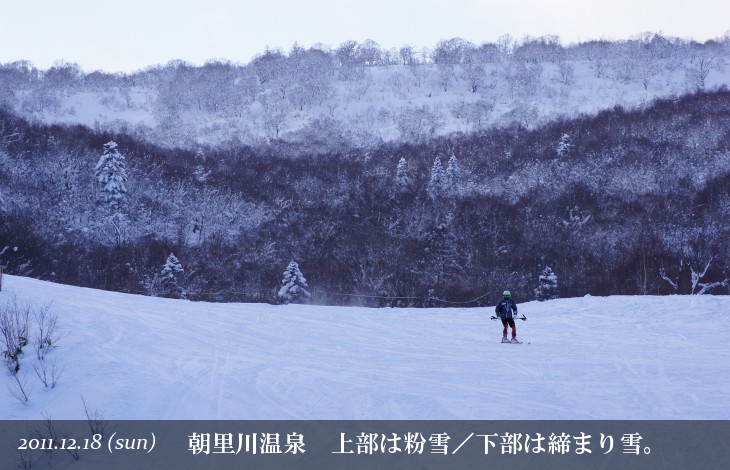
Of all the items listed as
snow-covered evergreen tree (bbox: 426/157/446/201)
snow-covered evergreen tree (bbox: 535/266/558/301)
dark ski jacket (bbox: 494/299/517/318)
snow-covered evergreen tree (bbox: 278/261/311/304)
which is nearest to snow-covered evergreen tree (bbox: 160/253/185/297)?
snow-covered evergreen tree (bbox: 278/261/311/304)

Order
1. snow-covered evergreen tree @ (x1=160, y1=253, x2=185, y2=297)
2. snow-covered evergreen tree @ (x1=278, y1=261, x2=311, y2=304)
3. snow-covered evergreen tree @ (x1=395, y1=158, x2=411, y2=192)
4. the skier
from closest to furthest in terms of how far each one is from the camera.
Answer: the skier < snow-covered evergreen tree @ (x1=278, y1=261, x2=311, y2=304) < snow-covered evergreen tree @ (x1=160, y1=253, x2=185, y2=297) < snow-covered evergreen tree @ (x1=395, y1=158, x2=411, y2=192)

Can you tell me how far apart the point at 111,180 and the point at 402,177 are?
25.5 m

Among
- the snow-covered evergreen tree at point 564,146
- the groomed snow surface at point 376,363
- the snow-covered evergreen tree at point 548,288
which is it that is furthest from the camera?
the snow-covered evergreen tree at point 564,146

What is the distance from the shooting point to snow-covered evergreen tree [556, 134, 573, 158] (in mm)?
49819

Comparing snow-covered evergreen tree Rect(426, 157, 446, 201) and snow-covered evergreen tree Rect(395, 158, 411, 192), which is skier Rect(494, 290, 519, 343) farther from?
snow-covered evergreen tree Rect(395, 158, 411, 192)

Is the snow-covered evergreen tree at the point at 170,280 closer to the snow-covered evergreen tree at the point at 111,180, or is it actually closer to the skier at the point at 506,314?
the snow-covered evergreen tree at the point at 111,180

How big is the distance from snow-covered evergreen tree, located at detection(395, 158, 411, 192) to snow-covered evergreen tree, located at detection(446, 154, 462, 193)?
12.3ft

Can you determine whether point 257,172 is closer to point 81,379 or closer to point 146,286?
point 146,286

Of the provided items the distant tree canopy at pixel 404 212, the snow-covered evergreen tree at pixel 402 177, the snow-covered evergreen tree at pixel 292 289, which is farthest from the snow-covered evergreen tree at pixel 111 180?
the snow-covered evergreen tree at pixel 292 289

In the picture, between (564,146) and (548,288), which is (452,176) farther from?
(548,288)

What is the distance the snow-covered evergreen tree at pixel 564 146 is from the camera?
49819 millimetres

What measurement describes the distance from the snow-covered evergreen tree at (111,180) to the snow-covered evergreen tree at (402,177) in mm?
24065

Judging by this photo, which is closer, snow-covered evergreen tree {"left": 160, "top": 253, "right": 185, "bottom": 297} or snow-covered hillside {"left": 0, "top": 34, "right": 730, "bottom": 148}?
snow-covered evergreen tree {"left": 160, "top": 253, "right": 185, "bottom": 297}

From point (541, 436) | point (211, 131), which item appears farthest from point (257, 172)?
point (541, 436)
